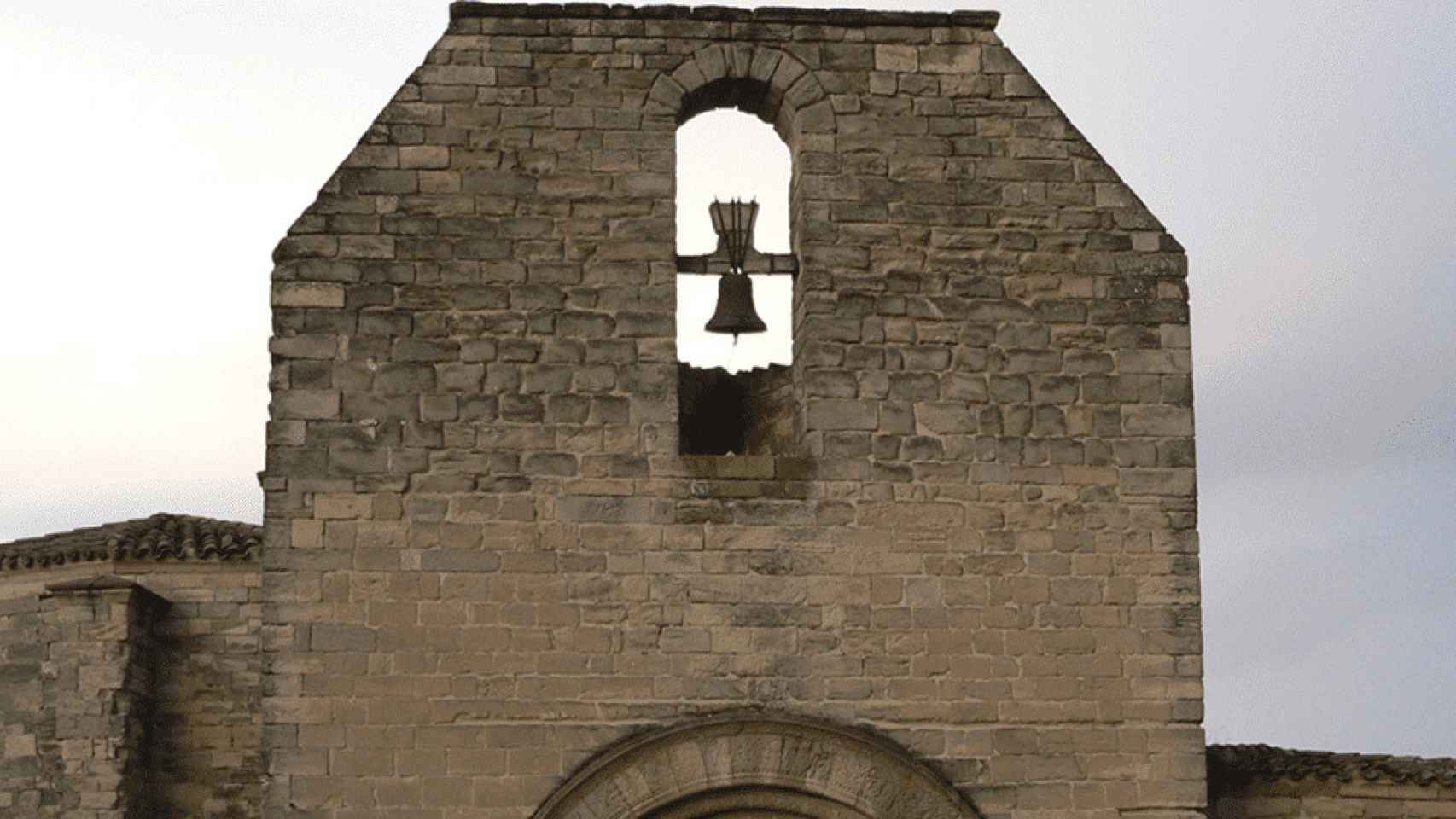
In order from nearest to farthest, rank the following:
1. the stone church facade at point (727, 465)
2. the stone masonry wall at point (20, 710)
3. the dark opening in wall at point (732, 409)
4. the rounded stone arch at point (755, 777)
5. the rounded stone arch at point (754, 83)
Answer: the rounded stone arch at point (755, 777) → the stone church facade at point (727, 465) → the rounded stone arch at point (754, 83) → the dark opening in wall at point (732, 409) → the stone masonry wall at point (20, 710)

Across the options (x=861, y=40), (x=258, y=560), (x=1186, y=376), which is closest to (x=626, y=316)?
(x=861, y=40)

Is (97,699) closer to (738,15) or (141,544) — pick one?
(141,544)

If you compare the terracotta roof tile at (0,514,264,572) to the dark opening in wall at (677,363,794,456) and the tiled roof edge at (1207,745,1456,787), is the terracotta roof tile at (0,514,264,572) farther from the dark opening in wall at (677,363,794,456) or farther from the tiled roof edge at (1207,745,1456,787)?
the tiled roof edge at (1207,745,1456,787)

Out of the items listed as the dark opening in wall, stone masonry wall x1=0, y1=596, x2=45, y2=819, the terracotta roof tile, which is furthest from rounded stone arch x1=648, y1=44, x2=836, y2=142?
stone masonry wall x1=0, y1=596, x2=45, y2=819

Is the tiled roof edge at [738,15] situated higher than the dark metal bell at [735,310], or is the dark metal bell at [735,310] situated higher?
the tiled roof edge at [738,15]

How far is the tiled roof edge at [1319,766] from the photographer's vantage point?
11.2 metres

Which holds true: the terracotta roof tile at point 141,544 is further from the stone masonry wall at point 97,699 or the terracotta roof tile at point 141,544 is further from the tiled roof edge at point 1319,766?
the tiled roof edge at point 1319,766

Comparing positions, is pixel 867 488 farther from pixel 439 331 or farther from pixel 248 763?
pixel 248 763

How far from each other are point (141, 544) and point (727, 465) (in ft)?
32.7

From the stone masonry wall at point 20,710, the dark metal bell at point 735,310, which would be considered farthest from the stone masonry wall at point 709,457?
the stone masonry wall at point 20,710

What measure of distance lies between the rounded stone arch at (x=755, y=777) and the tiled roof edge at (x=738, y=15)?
333 cm

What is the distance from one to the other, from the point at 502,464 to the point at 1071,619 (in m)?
2.67

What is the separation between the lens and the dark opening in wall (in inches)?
440

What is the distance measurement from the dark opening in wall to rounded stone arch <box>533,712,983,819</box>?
158 cm
